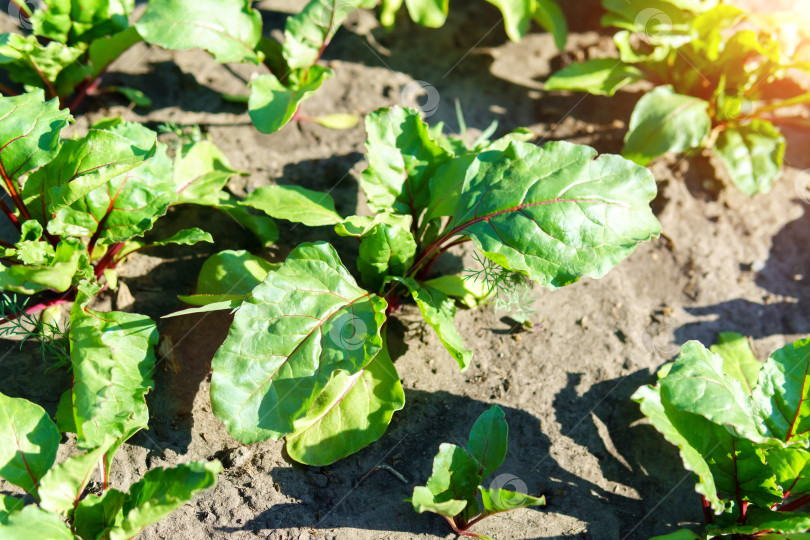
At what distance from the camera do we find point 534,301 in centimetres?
276

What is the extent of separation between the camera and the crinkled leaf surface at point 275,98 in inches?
103

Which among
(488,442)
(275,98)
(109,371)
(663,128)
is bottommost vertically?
(488,442)

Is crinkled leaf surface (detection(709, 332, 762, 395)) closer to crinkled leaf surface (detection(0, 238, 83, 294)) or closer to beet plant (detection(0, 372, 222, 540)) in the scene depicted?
beet plant (detection(0, 372, 222, 540))

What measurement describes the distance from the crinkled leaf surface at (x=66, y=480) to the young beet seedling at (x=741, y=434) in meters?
1.78

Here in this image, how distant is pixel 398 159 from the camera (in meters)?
2.54

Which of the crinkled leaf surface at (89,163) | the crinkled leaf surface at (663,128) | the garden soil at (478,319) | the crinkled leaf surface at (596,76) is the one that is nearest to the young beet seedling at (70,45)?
the garden soil at (478,319)

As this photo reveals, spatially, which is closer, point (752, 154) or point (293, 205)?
point (293, 205)

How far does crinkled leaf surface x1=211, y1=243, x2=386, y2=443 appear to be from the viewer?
201cm

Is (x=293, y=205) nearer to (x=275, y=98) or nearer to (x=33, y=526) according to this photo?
(x=275, y=98)

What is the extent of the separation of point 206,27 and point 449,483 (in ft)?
7.16

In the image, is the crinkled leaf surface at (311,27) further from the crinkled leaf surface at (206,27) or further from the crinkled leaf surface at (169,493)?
the crinkled leaf surface at (169,493)

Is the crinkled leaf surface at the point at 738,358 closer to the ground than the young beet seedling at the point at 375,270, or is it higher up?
closer to the ground

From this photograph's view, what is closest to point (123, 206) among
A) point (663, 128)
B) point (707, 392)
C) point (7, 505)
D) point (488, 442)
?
point (7, 505)

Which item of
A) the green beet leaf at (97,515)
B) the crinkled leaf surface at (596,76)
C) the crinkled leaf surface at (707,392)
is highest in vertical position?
the crinkled leaf surface at (596,76)
